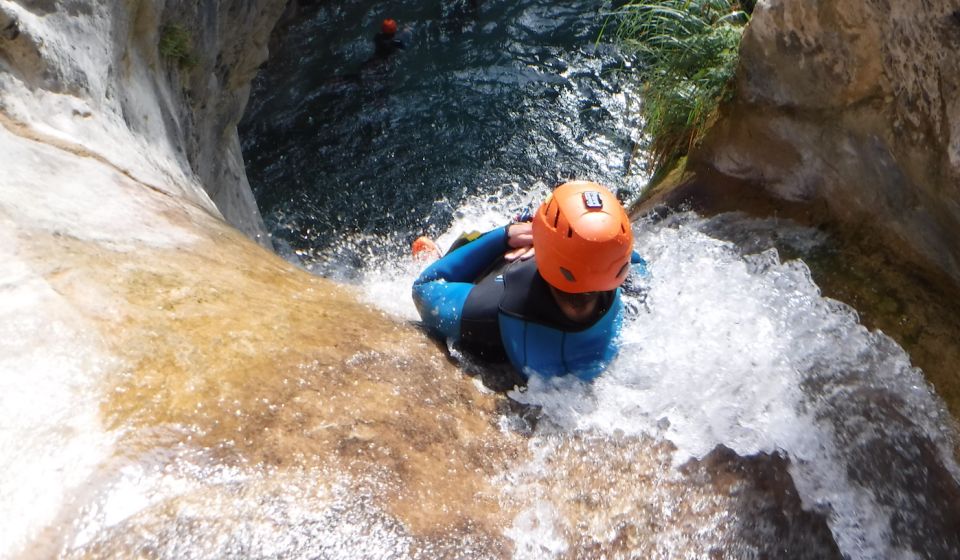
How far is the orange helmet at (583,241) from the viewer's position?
2.73 metres

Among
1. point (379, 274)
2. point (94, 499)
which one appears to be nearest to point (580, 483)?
point (94, 499)

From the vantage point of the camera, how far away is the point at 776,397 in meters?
2.93

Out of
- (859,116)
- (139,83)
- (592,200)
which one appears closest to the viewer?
(592,200)

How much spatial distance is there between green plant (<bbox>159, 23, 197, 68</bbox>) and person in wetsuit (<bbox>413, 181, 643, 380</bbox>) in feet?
6.99

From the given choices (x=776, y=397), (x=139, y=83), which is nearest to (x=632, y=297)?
(x=776, y=397)

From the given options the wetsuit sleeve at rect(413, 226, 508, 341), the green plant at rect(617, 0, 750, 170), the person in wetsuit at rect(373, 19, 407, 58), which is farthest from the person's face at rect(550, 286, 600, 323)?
the person in wetsuit at rect(373, 19, 407, 58)

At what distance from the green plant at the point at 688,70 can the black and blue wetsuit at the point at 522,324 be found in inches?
99.4

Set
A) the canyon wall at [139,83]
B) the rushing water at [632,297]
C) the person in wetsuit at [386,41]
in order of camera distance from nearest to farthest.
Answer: the rushing water at [632,297], the canyon wall at [139,83], the person in wetsuit at [386,41]

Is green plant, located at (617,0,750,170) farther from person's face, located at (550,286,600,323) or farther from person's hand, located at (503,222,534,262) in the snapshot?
person's face, located at (550,286,600,323)

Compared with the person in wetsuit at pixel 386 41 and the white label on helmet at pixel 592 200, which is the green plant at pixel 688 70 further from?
the person in wetsuit at pixel 386 41

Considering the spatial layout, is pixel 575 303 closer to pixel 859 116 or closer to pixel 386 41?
pixel 859 116

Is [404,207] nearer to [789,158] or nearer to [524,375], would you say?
[789,158]

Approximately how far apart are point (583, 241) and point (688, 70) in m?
3.39

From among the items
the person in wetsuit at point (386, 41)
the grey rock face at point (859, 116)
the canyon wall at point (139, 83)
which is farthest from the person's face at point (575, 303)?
the person in wetsuit at point (386, 41)
